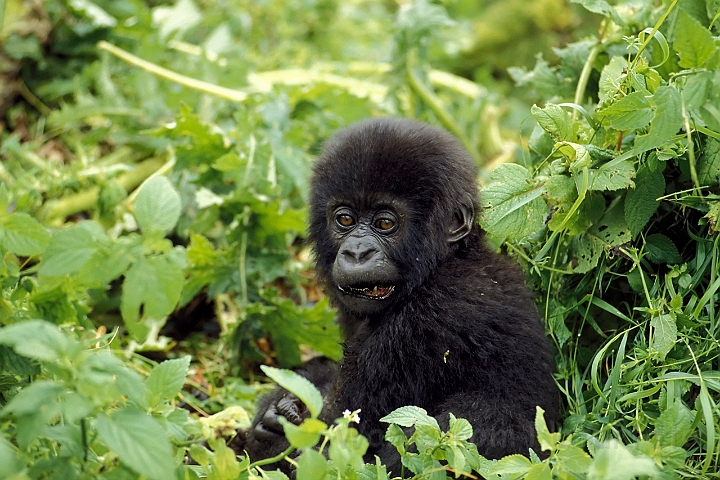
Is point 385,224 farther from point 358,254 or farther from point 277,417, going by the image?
point 277,417

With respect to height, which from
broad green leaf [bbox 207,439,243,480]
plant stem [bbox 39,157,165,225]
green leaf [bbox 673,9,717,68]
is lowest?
plant stem [bbox 39,157,165,225]

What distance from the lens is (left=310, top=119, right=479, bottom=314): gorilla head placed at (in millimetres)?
3119

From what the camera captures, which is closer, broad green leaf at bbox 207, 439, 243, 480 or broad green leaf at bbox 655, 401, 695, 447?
broad green leaf at bbox 207, 439, 243, 480

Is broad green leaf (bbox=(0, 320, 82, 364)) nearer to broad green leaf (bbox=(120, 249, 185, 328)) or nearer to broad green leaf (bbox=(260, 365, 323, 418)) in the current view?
broad green leaf (bbox=(120, 249, 185, 328))

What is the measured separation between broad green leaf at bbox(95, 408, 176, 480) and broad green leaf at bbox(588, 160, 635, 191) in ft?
5.57

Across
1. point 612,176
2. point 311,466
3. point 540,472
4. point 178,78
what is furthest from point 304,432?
point 178,78

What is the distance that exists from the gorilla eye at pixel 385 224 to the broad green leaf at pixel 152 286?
1.21m

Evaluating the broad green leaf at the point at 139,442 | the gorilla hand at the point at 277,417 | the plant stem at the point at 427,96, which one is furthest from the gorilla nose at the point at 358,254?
the plant stem at the point at 427,96

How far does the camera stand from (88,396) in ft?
6.04

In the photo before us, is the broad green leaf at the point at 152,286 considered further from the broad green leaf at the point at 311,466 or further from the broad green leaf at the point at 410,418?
the broad green leaf at the point at 410,418

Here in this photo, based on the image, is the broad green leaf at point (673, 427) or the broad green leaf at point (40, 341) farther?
the broad green leaf at point (673, 427)

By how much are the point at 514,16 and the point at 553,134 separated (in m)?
5.43

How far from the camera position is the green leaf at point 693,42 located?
216 centimetres

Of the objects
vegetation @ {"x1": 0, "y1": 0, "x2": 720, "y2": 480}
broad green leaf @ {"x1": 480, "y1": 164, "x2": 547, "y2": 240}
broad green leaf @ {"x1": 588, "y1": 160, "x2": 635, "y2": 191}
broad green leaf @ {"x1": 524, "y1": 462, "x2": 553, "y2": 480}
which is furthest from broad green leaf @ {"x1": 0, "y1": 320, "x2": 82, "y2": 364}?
broad green leaf @ {"x1": 588, "y1": 160, "x2": 635, "y2": 191}
